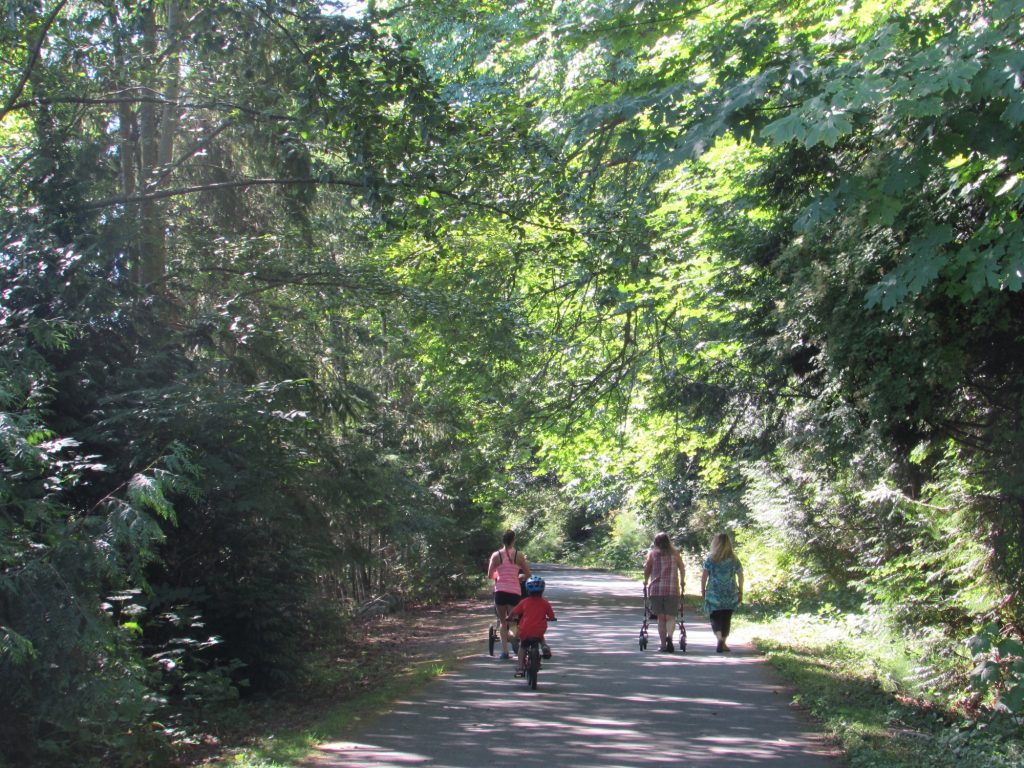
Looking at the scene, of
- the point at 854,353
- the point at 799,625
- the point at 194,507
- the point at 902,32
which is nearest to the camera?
the point at 902,32

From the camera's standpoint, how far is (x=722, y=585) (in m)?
13.1

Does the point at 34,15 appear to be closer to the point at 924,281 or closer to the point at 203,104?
the point at 203,104

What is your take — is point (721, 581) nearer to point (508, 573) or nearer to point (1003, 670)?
point (508, 573)

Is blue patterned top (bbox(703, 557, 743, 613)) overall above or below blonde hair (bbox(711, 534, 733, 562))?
below

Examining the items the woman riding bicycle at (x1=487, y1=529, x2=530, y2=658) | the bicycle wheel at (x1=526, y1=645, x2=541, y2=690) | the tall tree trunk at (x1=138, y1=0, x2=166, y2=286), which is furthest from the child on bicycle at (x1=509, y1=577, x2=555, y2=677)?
the tall tree trunk at (x1=138, y1=0, x2=166, y2=286)

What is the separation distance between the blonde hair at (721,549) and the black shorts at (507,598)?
2.88 metres

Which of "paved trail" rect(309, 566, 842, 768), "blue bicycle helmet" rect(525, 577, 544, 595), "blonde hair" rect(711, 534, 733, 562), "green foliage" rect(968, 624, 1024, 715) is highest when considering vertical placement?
"blonde hair" rect(711, 534, 733, 562)

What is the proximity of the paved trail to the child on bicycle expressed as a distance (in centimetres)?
56

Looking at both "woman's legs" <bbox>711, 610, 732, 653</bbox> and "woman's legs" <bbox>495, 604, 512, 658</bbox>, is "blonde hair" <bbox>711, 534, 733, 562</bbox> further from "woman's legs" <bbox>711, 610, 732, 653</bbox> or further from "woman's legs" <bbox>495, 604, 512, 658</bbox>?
"woman's legs" <bbox>495, 604, 512, 658</bbox>

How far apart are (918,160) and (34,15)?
882 centimetres

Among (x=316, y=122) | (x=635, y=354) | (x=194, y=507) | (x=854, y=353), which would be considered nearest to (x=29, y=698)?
(x=194, y=507)

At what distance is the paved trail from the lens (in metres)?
7.53

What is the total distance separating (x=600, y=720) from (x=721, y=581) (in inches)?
184

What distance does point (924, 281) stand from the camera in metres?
5.84
